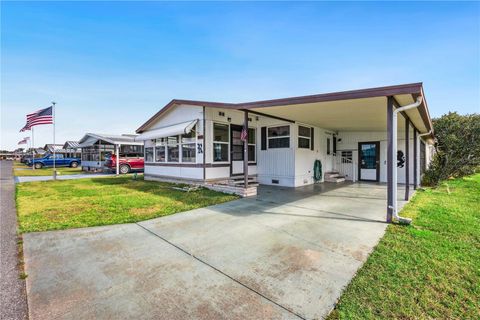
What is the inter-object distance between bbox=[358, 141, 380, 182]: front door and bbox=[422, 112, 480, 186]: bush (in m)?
2.44

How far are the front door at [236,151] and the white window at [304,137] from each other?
2.60 m

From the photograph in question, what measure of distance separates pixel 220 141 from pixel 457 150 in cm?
1203

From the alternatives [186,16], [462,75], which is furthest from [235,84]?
[462,75]

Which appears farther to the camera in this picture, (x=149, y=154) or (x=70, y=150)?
(x=70, y=150)

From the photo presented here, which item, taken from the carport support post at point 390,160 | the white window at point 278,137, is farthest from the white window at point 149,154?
the carport support post at point 390,160

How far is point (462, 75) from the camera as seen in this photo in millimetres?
9938

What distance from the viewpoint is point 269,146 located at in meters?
10.3

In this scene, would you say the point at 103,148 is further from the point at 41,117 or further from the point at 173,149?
the point at 173,149

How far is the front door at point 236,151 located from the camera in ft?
32.9

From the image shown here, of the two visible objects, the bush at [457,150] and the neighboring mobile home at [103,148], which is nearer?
the bush at [457,150]

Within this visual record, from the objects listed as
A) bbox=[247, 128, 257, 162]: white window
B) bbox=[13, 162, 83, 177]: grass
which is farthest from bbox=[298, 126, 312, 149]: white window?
bbox=[13, 162, 83, 177]: grass

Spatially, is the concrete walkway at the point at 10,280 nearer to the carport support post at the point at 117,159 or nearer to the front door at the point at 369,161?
the front door at the point at 369,161

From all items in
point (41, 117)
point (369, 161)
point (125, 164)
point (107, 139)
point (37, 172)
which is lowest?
point (37, 172)

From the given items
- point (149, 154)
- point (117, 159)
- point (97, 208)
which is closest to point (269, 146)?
point (97, 208)
